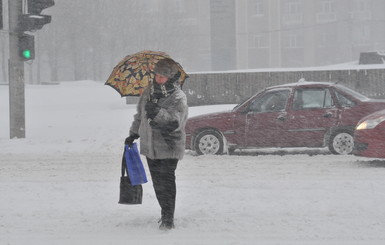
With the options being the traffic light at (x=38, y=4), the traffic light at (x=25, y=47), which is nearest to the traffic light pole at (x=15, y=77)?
the traffic light at (x=25, y=47)

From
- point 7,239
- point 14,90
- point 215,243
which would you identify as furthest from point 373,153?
point 14,90

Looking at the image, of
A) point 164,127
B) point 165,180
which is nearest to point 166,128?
point 164,127

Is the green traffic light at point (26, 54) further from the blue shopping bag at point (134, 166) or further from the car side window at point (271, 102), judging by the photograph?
the blue shopping bag at point (134, 166)

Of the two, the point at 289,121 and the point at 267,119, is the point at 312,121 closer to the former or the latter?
the point at 289,121

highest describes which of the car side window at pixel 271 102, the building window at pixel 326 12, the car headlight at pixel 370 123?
the building window at pixel 326 12

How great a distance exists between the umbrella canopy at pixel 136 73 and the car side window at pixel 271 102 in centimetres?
571

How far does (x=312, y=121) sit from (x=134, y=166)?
22.7 feet

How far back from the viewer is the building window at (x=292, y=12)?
7638 centimetres

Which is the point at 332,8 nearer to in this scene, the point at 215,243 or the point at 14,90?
the point at 14,90

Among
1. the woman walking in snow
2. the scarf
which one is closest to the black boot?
the woman walking in snow

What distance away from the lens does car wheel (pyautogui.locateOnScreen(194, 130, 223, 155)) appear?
13.7 m

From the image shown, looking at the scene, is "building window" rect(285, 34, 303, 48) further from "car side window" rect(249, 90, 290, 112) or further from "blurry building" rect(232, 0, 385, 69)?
"car side window" rect(249, 90, 290, 112)

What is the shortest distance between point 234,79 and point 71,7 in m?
36.2

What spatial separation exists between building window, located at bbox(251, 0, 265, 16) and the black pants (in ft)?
235
